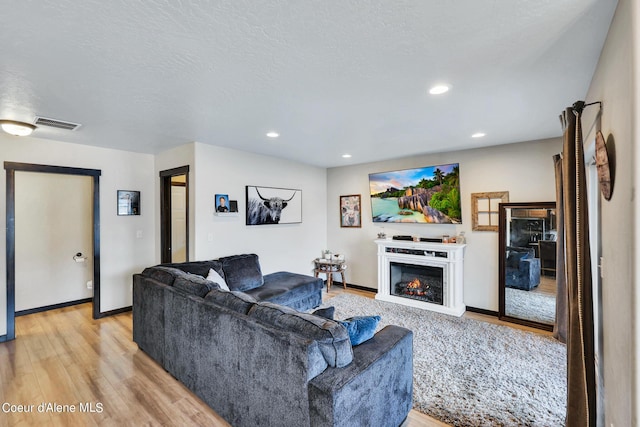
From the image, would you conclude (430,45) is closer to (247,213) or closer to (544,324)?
(247,213)

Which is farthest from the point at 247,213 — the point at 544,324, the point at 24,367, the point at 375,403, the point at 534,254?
the point at 544,324

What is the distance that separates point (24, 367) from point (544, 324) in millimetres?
5862

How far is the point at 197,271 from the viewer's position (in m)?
3.46

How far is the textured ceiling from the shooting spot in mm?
1390

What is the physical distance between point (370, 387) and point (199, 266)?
2.62 metres

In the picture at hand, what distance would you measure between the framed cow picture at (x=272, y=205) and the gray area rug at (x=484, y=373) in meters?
2.35

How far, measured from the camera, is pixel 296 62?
1.84m

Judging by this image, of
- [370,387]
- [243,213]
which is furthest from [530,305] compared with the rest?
[243,213]

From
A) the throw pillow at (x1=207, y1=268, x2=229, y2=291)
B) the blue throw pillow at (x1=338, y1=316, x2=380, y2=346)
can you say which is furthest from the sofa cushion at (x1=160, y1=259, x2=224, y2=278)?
the blue throw pillow at (x1=338, y1=316, x2=380, y2=346)

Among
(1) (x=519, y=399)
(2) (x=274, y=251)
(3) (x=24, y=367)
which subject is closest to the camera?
(1) (x=519, y=399)

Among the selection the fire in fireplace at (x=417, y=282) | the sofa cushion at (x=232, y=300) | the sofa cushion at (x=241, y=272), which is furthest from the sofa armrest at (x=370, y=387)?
the fire in fireplace at (x=417, y=282)

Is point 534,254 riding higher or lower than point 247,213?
lower

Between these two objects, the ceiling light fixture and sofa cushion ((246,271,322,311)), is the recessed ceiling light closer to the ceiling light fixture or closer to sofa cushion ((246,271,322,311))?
sofa cushion ((246,271,322,311))

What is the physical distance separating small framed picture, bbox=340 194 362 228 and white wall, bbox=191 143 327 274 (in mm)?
431
